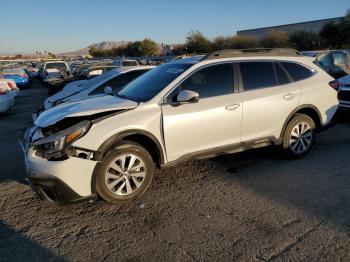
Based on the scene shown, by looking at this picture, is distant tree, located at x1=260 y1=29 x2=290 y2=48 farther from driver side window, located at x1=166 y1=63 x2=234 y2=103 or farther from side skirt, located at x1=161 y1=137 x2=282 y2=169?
driver side window, located at x1=166 y1=63 x2=234 y2=103

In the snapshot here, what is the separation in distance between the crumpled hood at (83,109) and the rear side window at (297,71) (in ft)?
8.84

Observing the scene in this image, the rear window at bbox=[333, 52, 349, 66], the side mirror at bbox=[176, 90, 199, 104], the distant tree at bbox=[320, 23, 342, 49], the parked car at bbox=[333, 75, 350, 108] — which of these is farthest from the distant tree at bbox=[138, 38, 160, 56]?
the side mirror at bbox=[176, 90, 199, 104]

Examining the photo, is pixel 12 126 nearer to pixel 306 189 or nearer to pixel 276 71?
pixel 276 71

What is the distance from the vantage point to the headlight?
380cm

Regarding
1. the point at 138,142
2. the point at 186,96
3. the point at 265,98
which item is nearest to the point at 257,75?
the point at 265,98

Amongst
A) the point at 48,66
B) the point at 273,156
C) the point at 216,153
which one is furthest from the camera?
the point at 48,66

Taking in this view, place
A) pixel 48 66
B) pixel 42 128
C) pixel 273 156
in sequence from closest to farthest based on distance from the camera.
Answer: pixel 42 128 < pixel 273 156 < pixel 48 66

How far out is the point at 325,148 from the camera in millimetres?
6199

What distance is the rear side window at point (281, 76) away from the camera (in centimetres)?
534

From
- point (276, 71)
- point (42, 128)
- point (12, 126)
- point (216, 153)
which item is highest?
point (276, 71)

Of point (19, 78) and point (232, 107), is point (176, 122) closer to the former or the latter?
point (232, 107)

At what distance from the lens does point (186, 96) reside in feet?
14.0

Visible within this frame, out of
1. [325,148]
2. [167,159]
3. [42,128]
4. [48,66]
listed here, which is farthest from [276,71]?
[48,66]

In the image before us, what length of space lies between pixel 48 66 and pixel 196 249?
77.8ft
